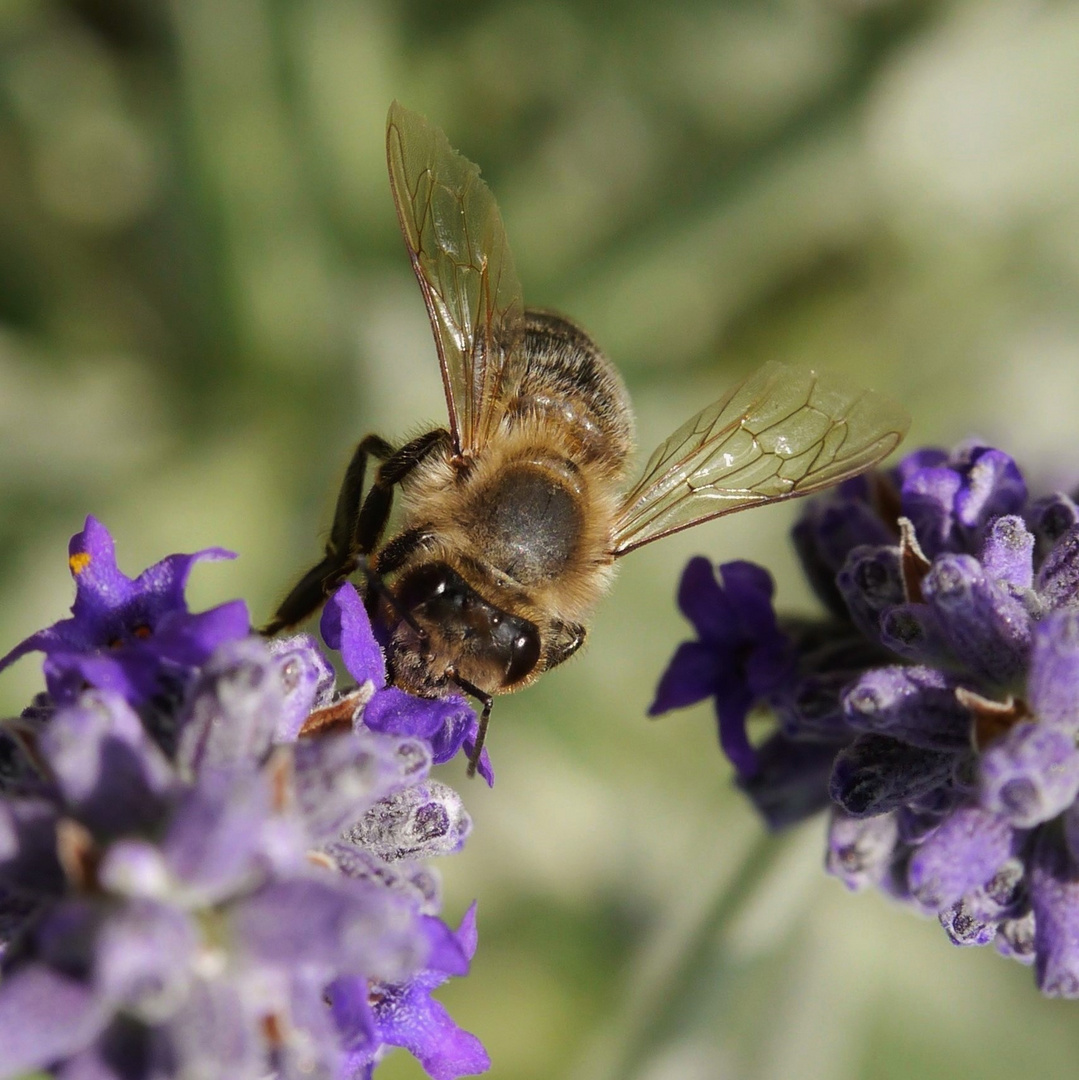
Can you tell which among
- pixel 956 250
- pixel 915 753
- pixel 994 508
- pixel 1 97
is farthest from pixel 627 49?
pixel 915 753

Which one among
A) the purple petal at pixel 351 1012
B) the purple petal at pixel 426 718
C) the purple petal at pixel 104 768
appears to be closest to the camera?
the purple petal at pixel 104 768

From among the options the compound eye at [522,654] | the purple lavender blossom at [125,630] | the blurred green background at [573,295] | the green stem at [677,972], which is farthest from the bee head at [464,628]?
the blurred green background at [573,295]

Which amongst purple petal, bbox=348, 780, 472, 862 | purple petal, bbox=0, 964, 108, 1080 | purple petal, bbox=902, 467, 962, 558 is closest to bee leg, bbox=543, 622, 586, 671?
purple petal, bbox=348, 780, 472, 862

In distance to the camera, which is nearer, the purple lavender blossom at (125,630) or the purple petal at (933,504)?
the purple lavender blossom at (125,630)

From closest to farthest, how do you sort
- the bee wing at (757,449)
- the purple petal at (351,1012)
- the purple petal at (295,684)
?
the purple petal at (351,1012) → the purple petal at (295,684) → the bee wing at (757,449)

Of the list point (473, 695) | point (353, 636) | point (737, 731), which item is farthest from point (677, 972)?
point (353, 636)

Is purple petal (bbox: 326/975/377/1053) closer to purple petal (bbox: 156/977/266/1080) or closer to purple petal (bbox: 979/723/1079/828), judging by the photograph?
purple petal (bbox: 156/977/266/1080)

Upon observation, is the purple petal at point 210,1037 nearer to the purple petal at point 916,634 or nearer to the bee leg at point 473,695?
the bee leg at point 473,695
